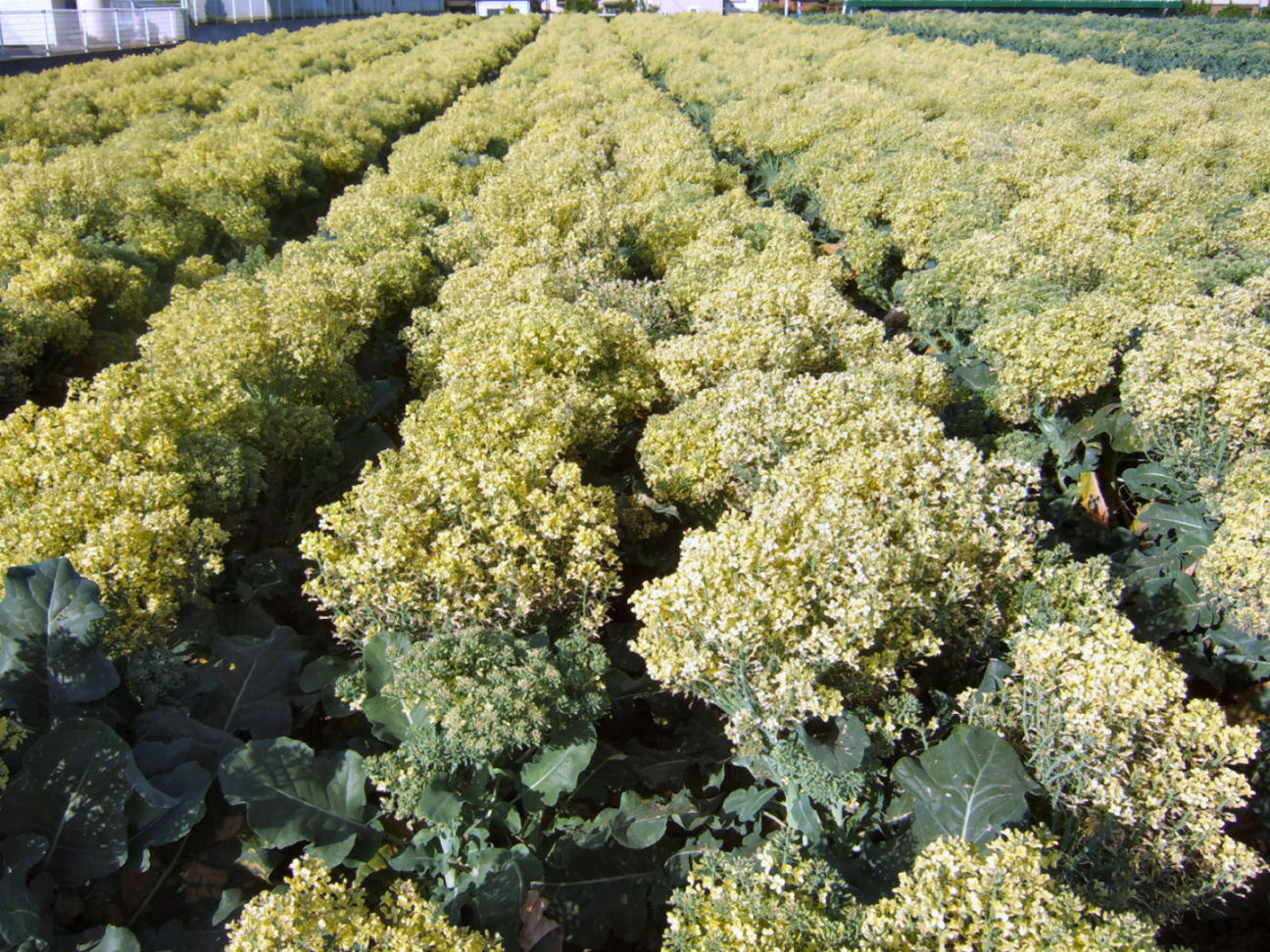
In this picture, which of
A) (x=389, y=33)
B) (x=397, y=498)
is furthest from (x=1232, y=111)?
(x=389, y=33)

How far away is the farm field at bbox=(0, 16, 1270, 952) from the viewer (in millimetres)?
3443

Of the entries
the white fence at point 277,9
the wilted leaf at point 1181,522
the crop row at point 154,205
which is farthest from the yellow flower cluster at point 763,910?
the white fence at point 277,9

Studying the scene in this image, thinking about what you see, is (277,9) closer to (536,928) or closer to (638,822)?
(638,822)

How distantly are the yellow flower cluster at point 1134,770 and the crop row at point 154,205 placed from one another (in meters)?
9.24

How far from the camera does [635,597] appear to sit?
4066mm

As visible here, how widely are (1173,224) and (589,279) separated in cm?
753

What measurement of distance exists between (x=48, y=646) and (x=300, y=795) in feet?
A: 4.87

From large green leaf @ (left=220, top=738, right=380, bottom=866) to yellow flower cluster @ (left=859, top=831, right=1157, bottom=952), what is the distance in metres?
2.39

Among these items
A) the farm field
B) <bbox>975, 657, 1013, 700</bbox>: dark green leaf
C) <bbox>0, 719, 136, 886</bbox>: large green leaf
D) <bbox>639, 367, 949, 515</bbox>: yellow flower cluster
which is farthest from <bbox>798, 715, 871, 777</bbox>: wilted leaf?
<bbox>0, 719, 136, 886</bbox>: large green leaf

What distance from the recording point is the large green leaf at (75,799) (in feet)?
11.4

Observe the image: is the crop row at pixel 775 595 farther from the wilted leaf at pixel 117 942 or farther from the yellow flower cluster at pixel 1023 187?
the yellow flower cluster at pixel 1023 187

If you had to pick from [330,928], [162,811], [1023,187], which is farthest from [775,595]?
[1023,187]

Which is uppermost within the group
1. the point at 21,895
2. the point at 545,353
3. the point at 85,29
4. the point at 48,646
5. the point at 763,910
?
the point at 85,29

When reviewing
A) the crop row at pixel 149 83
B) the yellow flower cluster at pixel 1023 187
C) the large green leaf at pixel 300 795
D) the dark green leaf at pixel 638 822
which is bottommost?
the dark green leaf at pixel 638 822
